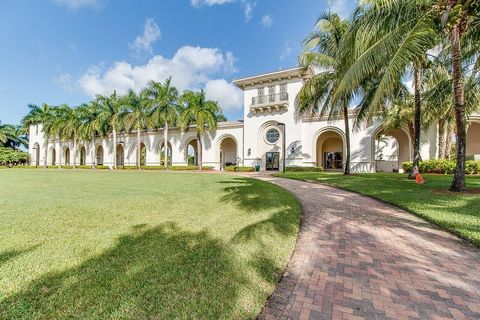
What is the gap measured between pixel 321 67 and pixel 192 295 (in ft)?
57.7

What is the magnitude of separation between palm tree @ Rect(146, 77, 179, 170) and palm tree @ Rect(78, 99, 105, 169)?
1026cm

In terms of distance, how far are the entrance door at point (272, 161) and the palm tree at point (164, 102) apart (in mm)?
12065

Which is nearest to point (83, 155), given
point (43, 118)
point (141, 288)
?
point (43, 118)

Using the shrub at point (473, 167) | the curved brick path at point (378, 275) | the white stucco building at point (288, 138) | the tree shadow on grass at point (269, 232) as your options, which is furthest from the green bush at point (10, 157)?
the shrub at point (473, 167)

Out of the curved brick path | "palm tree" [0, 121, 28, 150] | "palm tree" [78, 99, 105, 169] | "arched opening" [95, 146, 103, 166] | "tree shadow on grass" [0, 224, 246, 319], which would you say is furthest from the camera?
"palm tree" [0, 121, 28, 150]

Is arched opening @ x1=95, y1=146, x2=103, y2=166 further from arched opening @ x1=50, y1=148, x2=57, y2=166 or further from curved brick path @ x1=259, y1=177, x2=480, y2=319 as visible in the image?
curved brick path @ x1=259, y1=177, x2=480, y2=319

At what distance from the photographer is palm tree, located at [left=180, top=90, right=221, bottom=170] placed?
2789cm

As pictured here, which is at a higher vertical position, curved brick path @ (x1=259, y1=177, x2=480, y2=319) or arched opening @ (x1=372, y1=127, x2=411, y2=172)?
arched opening @ (x1=372, y1=127, x2=411, y2=172)

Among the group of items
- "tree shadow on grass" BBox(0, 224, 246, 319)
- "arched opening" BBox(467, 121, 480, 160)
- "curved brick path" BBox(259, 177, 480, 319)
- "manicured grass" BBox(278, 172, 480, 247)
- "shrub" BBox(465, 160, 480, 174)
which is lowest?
"curved brick path" BBox(259, 177, 480, 319)

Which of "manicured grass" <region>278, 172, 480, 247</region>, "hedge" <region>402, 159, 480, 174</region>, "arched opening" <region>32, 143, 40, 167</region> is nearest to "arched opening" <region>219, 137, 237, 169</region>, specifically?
"hedge" <region>402, 159, 480, 174</region>

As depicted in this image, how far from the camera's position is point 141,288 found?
2.79 m

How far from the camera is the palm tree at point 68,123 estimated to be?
3859 cm

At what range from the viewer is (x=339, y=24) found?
16.2 meters

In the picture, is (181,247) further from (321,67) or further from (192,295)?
(321,67)
